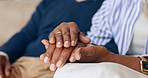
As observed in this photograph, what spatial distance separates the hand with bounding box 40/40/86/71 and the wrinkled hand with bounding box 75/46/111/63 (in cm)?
4

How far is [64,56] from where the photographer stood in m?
0.61

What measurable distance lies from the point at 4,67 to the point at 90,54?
66 cm

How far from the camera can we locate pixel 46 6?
1378 mm

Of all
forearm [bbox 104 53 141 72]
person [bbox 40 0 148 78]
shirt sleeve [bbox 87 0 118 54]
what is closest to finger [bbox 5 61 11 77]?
person [bbox 40 0 148 78]

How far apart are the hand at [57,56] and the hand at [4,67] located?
0.45 m

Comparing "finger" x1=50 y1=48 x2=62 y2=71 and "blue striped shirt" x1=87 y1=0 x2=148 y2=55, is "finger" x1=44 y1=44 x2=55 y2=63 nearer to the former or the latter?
"finger" x1=50 y1=48 x2=62 y2=71

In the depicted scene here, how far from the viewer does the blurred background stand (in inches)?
55.3

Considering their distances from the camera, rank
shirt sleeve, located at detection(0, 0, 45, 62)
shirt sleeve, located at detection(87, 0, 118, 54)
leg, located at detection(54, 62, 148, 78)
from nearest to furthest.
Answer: leg, located at detection(54, 62, 148, 78) → shirt sleeve, located at detection(87, 0, 118, 54) → shirt sleeve, located at detection(0, 0, 45, 62)

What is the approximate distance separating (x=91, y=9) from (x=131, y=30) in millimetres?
334

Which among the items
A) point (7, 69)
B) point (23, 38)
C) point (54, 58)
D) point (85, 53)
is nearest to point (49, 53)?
point (54, 58)

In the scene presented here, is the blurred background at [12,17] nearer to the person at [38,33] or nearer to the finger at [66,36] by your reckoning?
the person at [38,33]

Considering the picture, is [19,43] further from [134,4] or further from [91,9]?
[134,4]

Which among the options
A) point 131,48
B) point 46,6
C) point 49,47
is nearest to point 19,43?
point 46,6

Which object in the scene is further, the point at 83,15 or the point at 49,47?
the point at 83,15
